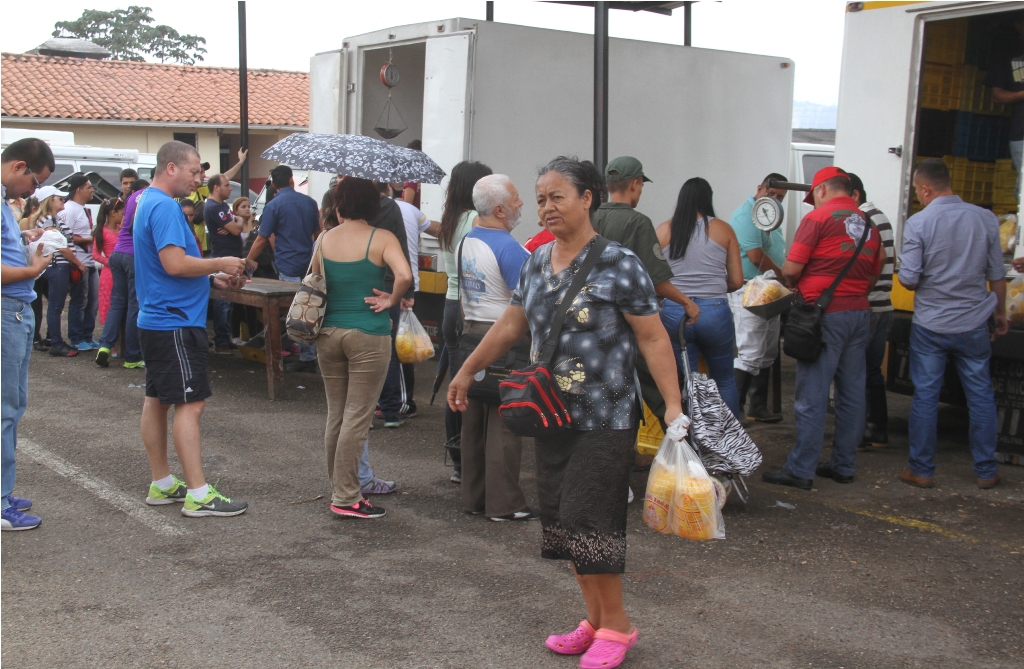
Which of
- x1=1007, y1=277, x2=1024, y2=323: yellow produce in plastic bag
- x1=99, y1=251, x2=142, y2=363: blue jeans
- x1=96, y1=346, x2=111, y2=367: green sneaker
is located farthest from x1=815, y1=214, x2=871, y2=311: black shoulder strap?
x1=96, y1=346, x2=111, y2=367: green sneaker

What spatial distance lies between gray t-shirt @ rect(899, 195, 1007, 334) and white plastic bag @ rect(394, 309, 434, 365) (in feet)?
10.1

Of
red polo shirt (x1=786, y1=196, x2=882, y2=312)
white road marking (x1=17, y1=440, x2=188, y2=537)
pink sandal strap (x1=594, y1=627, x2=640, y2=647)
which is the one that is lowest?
white road marking (x1=17, y1=440, x2=188, y2=537)

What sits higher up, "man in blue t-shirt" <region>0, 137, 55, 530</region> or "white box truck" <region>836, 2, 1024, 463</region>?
"white box truck" <region>836, 2, 1024, 463</region>

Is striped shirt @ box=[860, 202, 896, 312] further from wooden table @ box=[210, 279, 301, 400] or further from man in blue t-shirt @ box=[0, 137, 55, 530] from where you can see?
man in blue t-shirt @ box=[0, 137, 55, 530]

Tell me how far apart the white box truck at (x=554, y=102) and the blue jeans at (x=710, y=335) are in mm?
3382

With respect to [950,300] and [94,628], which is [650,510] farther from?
[950,300]

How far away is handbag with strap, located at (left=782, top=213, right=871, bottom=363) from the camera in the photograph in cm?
539

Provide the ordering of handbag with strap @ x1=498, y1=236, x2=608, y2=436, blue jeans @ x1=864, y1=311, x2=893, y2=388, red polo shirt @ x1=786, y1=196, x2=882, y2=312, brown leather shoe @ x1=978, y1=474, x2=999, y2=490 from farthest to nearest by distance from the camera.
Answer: blue jeans @ x1=864, y1=311, x2=893, y2=388 < brown leather shoe @ x1=978, y1=474, x2=999, y2=490 < red polo shirt @ x1=786, y1=196, x2=882, y2=312 < handbag with strap @ x1=498, y1=236, x2=608, y2=436

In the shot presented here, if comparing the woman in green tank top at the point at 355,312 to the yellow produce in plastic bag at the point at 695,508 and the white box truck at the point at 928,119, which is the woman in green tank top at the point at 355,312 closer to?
the yellow produce in plastic bag at the point at 695,508

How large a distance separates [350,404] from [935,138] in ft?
18.0

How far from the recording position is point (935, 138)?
7.79 meters

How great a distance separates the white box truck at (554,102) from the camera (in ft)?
27.3

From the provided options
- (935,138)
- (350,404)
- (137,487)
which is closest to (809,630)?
(350,404)

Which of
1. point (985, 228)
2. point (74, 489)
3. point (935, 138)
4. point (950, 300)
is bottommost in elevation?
A: point (74, 489)
